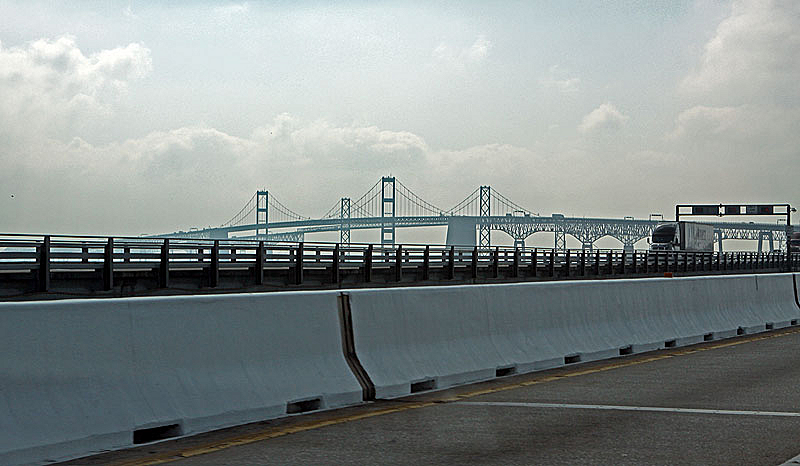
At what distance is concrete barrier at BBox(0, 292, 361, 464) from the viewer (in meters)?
7.61

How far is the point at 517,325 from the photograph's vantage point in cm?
1360

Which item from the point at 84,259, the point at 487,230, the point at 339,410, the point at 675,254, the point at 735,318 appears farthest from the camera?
the point at 487,230

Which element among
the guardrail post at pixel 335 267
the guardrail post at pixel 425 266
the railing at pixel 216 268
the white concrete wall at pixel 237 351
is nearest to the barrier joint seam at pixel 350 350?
the white concrete wall at pixel 237 351

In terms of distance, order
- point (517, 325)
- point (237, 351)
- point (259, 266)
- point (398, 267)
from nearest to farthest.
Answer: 1. point (237, 351)
2. point (517, 325)
3. point (259, 266)
4. point (398, 267)

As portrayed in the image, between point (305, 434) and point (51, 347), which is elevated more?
point (51, 347)

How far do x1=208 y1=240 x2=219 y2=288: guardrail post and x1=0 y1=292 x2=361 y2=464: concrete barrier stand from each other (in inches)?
779

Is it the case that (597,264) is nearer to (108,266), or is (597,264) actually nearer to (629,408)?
(108,266)

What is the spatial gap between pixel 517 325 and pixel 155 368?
5.89 meters

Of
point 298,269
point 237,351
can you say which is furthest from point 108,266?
point 237,351

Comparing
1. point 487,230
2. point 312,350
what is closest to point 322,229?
point 487,230

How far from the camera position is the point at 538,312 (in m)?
14.1

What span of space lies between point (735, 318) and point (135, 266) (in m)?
13.9

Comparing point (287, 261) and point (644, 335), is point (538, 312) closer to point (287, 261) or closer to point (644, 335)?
point (644, 335)

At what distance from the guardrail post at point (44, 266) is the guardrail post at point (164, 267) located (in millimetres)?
3532
